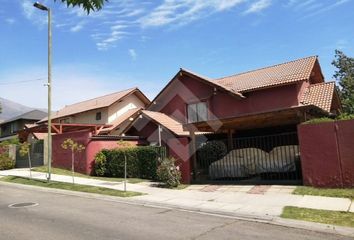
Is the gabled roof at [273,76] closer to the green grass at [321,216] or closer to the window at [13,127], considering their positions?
the green grass at [321,216]

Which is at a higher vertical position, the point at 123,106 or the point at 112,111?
the point at 123,106

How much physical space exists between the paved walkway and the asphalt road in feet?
3.35

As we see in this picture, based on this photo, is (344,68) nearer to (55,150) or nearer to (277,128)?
(277,128)

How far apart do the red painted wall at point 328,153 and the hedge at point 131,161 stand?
7267 millimetres

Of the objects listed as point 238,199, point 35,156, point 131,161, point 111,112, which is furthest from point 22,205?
point 111,112

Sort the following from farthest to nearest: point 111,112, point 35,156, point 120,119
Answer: point 111,112, point 120,119, point 35,156

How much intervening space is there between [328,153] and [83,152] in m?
14.9

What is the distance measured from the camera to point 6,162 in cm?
2812

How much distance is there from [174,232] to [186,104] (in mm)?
19895

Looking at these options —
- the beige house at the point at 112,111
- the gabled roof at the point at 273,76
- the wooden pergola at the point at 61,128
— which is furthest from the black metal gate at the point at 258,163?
the beige house at the point at 112,111

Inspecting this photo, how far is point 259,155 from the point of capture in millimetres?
17375

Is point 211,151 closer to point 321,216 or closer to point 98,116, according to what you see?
point 321,216

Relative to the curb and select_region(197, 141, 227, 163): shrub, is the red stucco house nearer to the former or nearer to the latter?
select_region(197, 141, 227, 163): shrub

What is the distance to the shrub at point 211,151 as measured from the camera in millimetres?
19359
